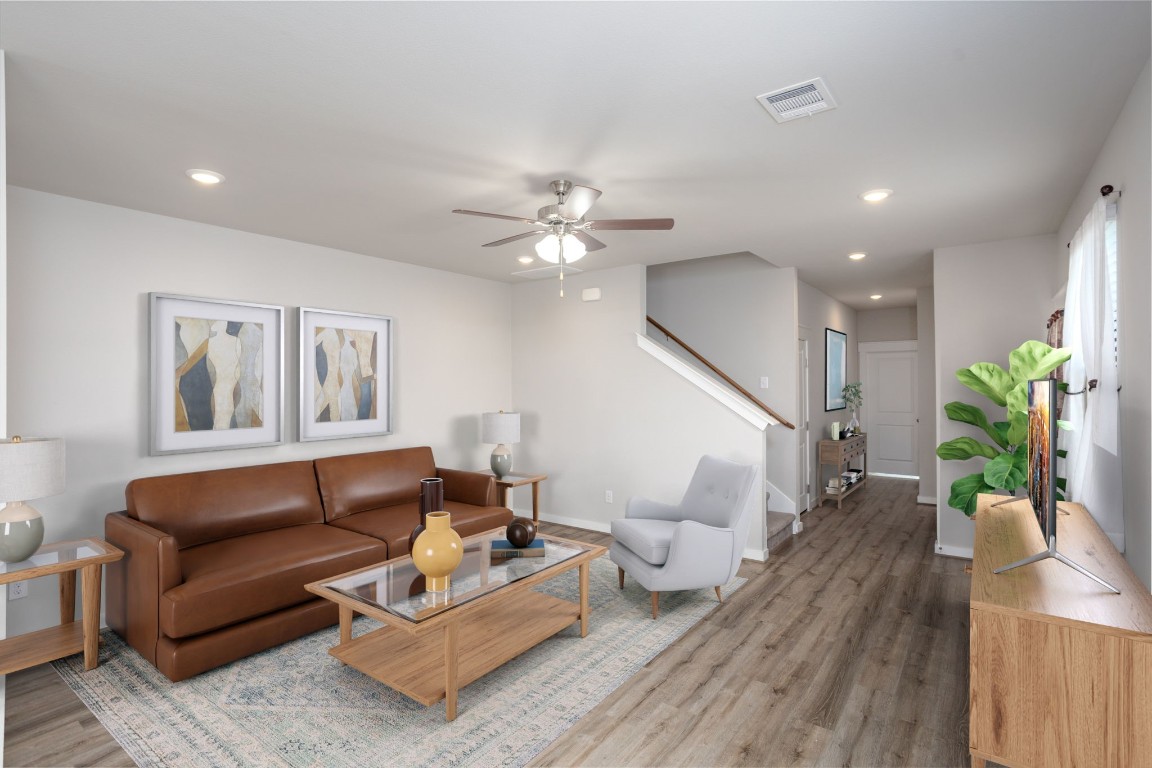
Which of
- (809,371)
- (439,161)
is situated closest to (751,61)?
(439,161)

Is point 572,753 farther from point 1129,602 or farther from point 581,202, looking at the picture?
point 581,202

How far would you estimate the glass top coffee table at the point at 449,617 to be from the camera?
237cm

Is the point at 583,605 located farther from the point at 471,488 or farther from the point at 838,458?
the point at 838,458

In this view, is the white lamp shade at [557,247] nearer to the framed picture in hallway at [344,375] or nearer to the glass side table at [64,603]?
the framed picture in hallway at [344,375]

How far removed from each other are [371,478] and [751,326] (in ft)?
12.3

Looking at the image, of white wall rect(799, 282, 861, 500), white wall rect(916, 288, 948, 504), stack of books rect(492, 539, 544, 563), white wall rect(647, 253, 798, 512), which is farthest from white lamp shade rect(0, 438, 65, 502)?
white wall rect(916, 288, 948, 504)

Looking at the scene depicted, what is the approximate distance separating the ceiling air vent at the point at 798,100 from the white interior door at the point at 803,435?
12.2 ft

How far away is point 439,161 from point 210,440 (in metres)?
2.43

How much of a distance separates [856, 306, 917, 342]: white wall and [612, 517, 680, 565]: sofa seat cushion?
6.15 meters

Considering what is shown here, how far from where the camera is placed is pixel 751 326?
A: 572 cm

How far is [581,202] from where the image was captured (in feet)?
8.92

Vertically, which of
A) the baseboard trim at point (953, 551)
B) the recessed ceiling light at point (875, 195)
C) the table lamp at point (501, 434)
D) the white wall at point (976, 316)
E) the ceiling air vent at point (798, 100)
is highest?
the recessed ceiling light at point (875, 195)

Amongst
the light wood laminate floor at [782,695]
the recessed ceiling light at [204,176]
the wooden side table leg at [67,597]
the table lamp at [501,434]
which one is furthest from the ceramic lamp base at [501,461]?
the recessed ceiling light at [204,176]

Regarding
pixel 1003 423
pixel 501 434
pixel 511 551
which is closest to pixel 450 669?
pixel 511 551
